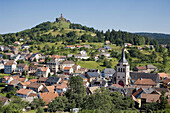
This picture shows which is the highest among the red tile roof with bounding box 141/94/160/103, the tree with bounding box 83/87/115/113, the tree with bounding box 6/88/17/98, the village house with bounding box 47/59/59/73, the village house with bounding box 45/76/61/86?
the tree with bounding box 83/87/115/113

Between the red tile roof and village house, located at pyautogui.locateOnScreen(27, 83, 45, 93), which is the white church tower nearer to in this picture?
the red tile roof

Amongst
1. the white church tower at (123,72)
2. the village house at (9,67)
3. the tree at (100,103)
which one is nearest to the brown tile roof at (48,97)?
the tree at (100,103)

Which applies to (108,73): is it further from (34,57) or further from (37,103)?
(34,57)

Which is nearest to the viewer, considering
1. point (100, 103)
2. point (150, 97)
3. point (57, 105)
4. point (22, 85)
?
point (100, 103)

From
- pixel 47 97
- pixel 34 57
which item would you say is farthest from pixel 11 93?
pixel 34 57

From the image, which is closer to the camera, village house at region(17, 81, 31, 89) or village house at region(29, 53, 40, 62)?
village house at region(17, 81, 31, 89)

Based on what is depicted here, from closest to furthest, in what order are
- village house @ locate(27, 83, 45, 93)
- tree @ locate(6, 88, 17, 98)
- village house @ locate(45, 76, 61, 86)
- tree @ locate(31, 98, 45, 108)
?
tree @ locate(31, 98, 45, 108) < tree @ locate(6, 88, 17, 98) < village house @ locate(27, 83, 45, 93) < village house @ locate(45, 76, 61, 86)

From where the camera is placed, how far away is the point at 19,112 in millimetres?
32125

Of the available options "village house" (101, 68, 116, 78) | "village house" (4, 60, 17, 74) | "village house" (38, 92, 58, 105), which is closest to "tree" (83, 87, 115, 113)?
"village house" (38, 92, 58, 105)

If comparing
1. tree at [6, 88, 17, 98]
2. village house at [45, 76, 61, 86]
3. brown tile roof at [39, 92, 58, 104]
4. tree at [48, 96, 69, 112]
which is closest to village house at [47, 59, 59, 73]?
village house at [45, 76, 61, 86]

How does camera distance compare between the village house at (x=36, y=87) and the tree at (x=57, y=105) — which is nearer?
the tree at (x=57, y=105)

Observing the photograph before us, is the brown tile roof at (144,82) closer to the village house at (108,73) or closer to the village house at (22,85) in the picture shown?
the village house at (108,73)

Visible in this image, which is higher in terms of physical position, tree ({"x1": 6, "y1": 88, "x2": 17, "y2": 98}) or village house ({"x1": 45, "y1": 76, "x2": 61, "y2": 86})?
village house ({"x1": 45, "y1": 76, "x2": 61, "y2": 86})

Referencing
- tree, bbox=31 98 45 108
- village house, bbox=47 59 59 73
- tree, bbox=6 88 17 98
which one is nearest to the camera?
tree, bbox=31 98 45 108
